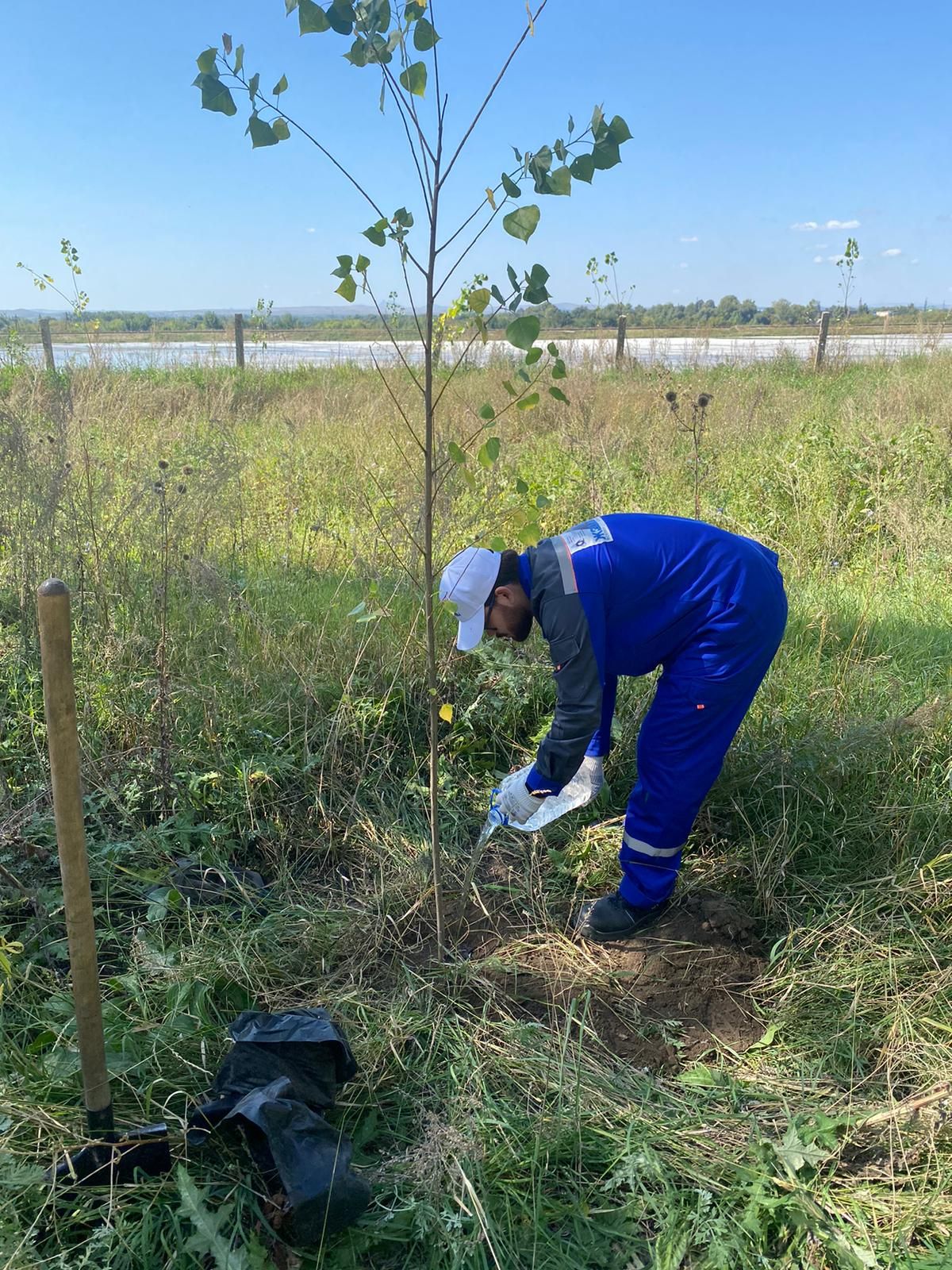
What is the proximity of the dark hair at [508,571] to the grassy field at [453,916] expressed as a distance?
0.89 feet

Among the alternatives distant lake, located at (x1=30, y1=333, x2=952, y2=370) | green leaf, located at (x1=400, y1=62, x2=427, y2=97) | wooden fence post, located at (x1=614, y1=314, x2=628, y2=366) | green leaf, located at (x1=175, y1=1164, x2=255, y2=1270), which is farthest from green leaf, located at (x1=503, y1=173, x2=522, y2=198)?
wooden fence post, located at (x1=614, y1=314, x2=628, y2=366)

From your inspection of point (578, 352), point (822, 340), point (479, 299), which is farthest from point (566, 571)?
point (822, 340)

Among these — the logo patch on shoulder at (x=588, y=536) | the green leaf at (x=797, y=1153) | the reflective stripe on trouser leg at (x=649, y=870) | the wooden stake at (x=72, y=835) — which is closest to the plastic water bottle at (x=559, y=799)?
the reflective stripe on trouser leg at (x=649, y=870)

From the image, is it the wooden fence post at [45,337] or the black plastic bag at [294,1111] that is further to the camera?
the wooden fence post at [45,337]

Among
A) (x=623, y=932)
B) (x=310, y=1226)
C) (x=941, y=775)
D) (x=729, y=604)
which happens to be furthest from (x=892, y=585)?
(x=310, y=1226)

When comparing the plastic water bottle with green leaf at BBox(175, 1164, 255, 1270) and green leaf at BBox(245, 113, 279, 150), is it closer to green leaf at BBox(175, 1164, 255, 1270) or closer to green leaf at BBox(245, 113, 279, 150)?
green leaf at BBox(175, 1164, 255, 1270)

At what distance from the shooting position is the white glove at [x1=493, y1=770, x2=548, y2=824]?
2.60 metres

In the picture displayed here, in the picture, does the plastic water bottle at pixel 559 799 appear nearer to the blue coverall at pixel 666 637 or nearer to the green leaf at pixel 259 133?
the blue coverall at pixel 666 637

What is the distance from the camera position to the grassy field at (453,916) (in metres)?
1.76

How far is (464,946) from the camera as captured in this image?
272 cm

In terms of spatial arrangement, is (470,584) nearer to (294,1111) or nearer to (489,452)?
(489,452)

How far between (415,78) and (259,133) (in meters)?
0.32

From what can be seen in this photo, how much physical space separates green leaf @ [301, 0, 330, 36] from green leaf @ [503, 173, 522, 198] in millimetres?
402

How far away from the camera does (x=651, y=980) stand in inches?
100.0
